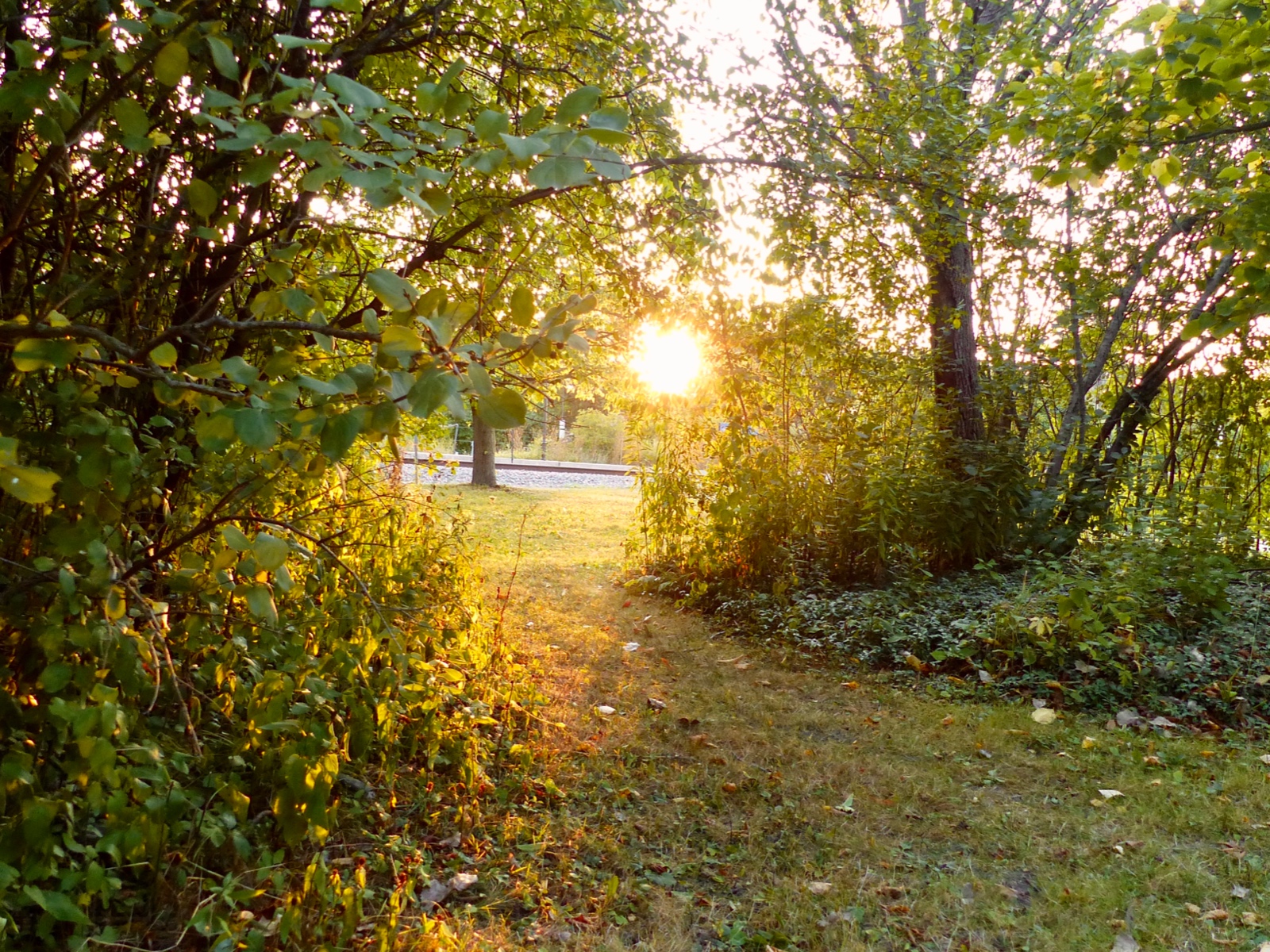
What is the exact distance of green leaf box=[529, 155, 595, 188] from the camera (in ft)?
3.53

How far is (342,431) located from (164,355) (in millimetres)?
492

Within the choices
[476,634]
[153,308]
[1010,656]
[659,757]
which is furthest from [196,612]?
[1010,656]

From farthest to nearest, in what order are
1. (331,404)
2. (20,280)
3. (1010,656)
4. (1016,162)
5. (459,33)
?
(1016,162) → (1010,656) → (459,33) → (20,280) → (331,404)

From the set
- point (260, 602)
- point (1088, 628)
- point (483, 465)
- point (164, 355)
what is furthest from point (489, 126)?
point (483, 465)

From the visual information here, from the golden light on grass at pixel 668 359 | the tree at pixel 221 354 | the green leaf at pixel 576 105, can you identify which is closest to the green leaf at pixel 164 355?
the tree at pixel 221 354

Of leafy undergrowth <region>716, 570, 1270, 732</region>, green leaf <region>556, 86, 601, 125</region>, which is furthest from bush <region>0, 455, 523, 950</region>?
leafy undergrowth <region>716, 570, 1270, 732</region>

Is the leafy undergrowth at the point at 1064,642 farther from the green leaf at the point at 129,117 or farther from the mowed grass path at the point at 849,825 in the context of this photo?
the green leaf at the point at 129,117

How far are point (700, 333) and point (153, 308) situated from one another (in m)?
2.56

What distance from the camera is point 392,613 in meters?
3.39

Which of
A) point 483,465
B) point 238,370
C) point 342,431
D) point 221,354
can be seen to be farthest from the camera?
point 483,465

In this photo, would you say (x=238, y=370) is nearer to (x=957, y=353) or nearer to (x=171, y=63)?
(x=171, y=63)

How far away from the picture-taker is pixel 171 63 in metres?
1.19

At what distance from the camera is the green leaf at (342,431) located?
1097 mm

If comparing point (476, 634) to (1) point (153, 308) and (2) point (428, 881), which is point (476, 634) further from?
(1) point (153, 308)
